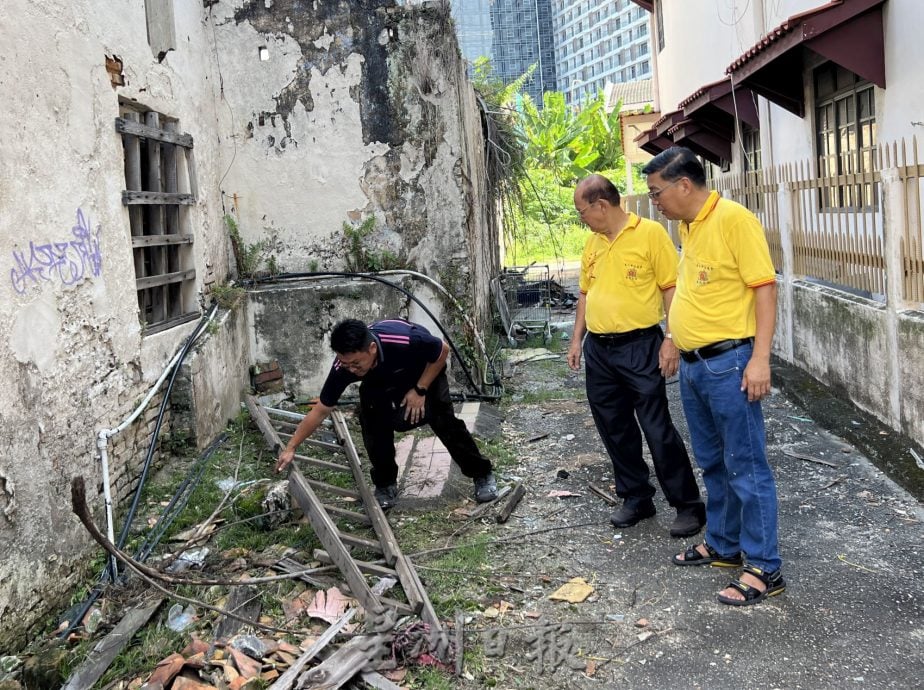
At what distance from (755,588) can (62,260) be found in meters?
4.08

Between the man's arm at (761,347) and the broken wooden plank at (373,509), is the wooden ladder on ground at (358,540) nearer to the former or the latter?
the broken wooden plank at (373,509)

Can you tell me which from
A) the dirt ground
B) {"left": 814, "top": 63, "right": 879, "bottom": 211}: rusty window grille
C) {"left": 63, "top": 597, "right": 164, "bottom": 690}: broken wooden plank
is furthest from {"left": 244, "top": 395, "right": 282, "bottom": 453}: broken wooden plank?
{"left": 814, "top": 63, "right": 879, "bottom": 211}: rusty window grille

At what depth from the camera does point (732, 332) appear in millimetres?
3773

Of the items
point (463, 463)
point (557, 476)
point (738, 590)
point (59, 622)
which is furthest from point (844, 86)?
point (59, 622)

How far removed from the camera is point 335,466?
6.15 meters

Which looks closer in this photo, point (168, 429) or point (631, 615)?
point (631, 615)

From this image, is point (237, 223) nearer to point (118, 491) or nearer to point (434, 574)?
point (118, 491)

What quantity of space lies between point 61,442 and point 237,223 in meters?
4.16

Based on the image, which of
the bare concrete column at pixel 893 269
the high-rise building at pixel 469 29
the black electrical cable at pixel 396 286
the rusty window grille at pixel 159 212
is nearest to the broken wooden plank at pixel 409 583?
the rusty window grille at pixel 159 212

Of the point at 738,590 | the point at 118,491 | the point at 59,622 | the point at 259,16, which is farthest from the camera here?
the point at 259,16

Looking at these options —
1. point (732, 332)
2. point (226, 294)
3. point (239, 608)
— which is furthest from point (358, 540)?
point (226, 294)

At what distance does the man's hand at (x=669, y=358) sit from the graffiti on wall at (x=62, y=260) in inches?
132

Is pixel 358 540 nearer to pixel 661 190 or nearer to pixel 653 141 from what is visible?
pixel 661 190

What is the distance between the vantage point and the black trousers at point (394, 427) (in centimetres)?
522
